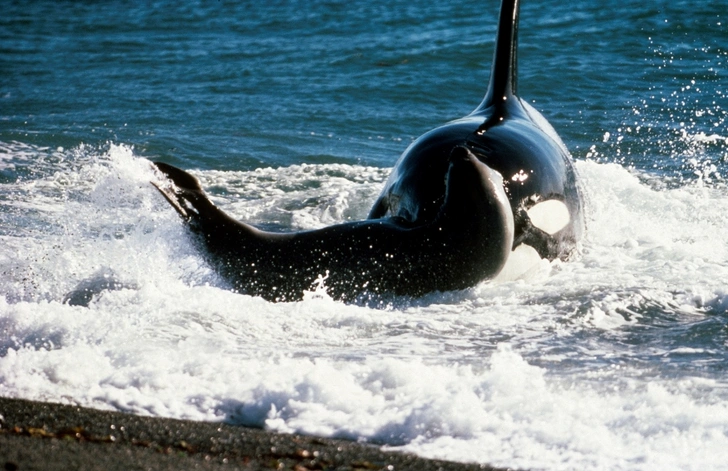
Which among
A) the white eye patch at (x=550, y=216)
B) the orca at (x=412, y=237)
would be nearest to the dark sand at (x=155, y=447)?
the orca at (x=412, y=237)

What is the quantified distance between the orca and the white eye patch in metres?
0.01

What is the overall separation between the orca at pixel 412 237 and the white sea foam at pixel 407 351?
0.51 feet


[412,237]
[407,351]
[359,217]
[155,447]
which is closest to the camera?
[155,447]

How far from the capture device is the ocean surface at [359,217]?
17.2 ft

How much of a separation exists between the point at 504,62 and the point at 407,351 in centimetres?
466

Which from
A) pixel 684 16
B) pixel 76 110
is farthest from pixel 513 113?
pixel 684 16

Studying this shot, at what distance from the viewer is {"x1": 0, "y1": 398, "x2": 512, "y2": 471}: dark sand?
4320 millimetres

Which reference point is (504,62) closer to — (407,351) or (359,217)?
(359,217)

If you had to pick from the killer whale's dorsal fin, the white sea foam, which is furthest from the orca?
the killer whale's dorsal fin

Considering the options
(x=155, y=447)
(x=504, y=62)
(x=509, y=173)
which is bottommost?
(x=155, y=447)

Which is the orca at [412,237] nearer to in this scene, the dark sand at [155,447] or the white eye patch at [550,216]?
the white eye patch at [550,216]

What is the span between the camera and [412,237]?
7.07 m

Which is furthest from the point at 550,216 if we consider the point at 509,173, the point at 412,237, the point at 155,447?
the point at 155,447

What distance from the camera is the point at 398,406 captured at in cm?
528
